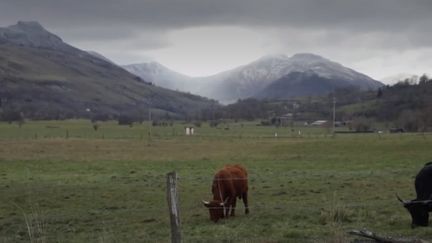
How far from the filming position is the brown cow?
19891 mm

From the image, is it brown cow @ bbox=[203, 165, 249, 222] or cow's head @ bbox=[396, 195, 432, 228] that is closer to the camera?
cow's head @ bbox=[396, 195, 432, 228]

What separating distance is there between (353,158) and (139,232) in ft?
115

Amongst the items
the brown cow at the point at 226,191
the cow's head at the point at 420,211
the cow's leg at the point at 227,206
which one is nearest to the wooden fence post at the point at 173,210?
the cow's head at the point at 420,211

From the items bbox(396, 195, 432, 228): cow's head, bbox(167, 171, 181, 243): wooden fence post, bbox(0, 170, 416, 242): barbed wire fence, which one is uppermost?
bbox(167, 171, 181, 243): wooden fence post

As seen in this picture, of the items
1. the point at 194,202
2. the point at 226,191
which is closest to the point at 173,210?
the point at 226,191

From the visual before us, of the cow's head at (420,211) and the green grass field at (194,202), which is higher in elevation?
the cow's head at (420,211)

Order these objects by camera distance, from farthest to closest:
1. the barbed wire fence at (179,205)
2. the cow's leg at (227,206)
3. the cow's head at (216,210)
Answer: the barbed wire fence at (179,205)
the cow's leg at (227,206)
the cow's head at (216,210)

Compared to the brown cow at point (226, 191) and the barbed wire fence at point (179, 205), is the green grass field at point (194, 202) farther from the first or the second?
the brown cow at point (226, 191)

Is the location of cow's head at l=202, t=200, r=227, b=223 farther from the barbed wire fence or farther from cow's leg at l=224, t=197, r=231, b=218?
the barbed wire fence

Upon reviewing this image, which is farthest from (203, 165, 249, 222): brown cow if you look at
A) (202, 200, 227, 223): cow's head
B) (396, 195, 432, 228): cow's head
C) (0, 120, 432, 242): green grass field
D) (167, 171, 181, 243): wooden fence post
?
(167, 171, 181, 243): wooden fence post

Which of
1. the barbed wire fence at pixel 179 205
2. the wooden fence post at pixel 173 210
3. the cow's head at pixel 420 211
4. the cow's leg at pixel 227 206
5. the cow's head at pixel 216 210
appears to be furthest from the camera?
the barbed wire fence at pixel 179 205

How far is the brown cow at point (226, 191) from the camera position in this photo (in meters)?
19.9

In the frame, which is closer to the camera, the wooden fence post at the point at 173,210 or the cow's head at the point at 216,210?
the wooden fence post at the point at 173,210

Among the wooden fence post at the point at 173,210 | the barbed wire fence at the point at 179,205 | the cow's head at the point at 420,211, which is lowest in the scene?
the barbed wire fence at the point at 179,205
